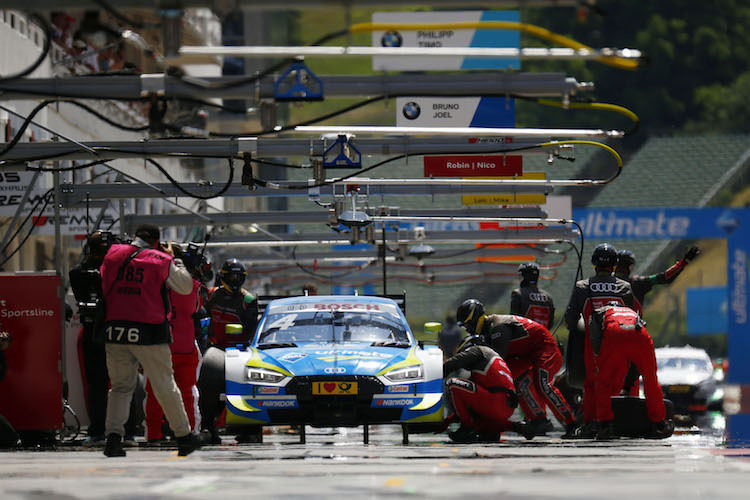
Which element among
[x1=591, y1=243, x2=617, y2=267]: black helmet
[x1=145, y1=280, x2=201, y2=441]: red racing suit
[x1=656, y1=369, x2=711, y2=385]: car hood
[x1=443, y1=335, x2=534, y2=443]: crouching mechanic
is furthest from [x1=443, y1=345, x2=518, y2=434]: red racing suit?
[x1=656, y1=369, x2=711, y2=385]: car hood

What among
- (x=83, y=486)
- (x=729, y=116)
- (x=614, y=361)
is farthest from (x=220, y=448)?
(x=729, y=116)

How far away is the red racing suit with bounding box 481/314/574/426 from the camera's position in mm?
15891

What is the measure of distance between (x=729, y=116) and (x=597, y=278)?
86702mm

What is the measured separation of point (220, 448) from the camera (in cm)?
1373

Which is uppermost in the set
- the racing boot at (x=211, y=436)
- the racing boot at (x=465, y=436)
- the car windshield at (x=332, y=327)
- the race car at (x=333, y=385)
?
the car windshield at (x=332, y=327)

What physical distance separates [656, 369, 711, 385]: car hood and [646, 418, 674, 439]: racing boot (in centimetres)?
1519

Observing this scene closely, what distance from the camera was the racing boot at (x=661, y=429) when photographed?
15.1 m

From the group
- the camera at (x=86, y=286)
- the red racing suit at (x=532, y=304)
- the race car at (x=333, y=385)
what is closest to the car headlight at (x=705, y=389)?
the red racing suit at (x=532, y=304)

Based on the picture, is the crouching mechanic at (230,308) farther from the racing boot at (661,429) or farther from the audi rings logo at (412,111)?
the racing boot at (661,429)

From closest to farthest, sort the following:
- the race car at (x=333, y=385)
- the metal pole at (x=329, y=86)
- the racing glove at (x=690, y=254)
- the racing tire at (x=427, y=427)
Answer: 1. the metal pole at (x=329, y=86)
2. the race car at (x=333, y=385)
3. the racing tire at (x=427, y=427)
4. the racing glove at (x=690, y=254)

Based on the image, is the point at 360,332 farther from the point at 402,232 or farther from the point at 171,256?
the point at 402,232

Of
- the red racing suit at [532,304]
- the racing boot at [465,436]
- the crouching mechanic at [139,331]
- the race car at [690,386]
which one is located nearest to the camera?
the crouching mechanic at [139,331]

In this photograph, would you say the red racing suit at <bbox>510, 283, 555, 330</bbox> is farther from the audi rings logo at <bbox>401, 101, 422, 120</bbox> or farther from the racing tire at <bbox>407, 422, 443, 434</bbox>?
the audi rings logo at <bbox>401, 101, 422, 120</bbox>

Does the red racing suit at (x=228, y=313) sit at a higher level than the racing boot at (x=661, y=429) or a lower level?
higher
